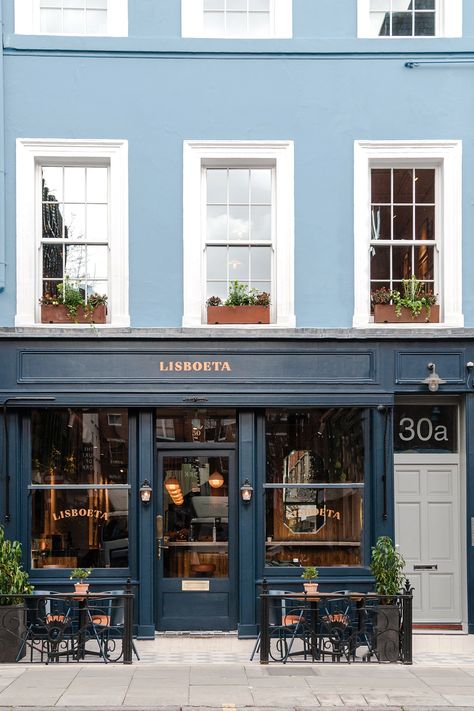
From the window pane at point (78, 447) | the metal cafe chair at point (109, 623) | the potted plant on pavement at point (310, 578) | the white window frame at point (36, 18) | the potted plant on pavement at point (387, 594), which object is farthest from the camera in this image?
the white window frame at point (36, 18)

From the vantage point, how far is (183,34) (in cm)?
1250

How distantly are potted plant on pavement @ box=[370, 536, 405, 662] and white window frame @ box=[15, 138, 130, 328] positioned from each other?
15.1 feet

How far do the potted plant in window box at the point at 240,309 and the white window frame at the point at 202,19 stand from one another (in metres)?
3.71

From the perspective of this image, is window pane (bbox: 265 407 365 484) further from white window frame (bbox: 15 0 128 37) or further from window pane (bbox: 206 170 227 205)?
white window frame (bbox: 15 0 128 37)

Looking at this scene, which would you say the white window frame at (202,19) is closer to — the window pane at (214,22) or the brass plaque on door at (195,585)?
the window pane at (214,22)

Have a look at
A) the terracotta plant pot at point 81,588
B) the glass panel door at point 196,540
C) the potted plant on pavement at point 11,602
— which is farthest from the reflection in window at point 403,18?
the potted plant on pavement at point 11,602

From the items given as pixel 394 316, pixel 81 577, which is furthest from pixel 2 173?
pixel 394 316

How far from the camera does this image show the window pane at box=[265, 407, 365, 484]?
12.4 meters

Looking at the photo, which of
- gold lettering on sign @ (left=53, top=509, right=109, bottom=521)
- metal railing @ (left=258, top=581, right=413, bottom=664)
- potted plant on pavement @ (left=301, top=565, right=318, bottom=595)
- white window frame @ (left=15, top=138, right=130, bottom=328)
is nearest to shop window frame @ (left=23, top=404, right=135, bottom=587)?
gold lettering on sign @ (left=53, top=509, right=109, bottom=521)

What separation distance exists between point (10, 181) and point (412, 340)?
19.8ft

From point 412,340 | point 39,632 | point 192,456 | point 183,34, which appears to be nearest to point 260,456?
point 192,456

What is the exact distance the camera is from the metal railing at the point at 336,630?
10.5m

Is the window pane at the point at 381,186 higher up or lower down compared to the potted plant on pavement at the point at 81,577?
higher up

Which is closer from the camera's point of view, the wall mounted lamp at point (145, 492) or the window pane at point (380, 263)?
the wall mounted lamp at point (145, 492)
